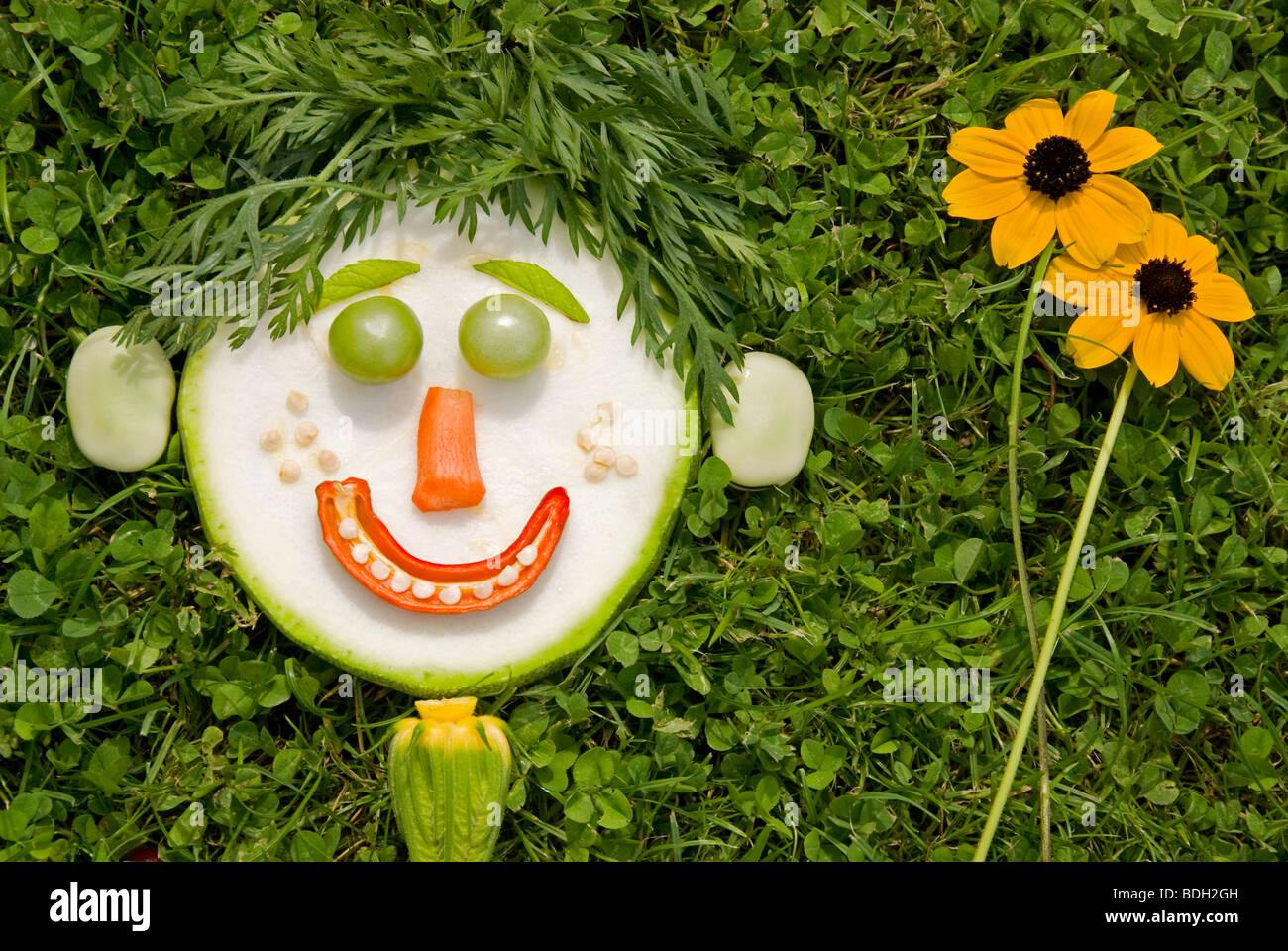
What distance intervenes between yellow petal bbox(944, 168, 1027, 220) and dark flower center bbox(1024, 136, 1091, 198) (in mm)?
34

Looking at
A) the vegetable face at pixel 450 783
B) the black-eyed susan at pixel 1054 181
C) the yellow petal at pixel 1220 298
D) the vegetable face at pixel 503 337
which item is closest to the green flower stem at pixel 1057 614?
the yellow petal at pixel 1220 298

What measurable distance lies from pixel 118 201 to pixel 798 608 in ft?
4.75

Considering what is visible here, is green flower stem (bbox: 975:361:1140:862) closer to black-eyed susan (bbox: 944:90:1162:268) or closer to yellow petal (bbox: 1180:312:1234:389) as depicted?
yellow petal (bbox: 1180:312:1234:389)

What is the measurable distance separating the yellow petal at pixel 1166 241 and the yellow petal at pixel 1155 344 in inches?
4.6

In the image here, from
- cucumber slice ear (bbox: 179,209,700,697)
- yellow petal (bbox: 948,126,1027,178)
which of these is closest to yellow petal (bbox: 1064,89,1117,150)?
yellow petal (bbox: 948,126,1027,178)

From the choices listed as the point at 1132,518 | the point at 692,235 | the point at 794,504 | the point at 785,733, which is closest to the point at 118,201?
the point at 692,235

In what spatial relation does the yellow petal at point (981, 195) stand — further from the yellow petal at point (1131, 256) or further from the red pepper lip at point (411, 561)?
the red pepper lip at point (411, 561)

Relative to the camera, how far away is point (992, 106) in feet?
6.74

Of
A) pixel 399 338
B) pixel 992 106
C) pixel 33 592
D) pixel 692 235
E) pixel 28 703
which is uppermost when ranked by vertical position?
pixel 992 106

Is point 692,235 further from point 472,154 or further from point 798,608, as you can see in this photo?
point 798,608

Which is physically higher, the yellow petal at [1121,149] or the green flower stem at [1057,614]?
the yellow petal at [1121,149]

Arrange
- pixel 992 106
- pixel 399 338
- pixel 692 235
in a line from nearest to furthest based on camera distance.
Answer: pixel 399 338 → pixel 692 235 → pixel 992 106

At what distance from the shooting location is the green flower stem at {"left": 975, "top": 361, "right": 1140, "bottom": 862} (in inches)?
73.9

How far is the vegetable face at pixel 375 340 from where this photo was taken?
Answer: 5.85 ft
